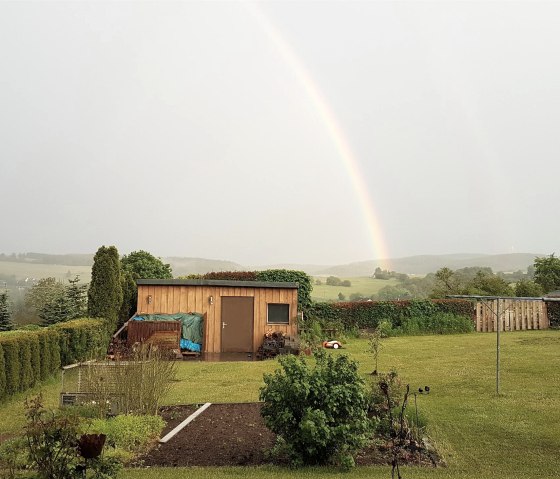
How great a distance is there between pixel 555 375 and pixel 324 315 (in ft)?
38.7

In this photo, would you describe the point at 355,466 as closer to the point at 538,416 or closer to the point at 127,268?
the point at 538,416

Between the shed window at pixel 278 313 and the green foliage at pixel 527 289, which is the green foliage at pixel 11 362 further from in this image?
the green foliage at pixel 527 289

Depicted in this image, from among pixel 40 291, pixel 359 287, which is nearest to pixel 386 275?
pixel 359 287

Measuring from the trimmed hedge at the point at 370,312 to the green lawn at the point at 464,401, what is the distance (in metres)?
4.78

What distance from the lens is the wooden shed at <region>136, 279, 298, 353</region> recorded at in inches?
726

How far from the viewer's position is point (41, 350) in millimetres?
11609

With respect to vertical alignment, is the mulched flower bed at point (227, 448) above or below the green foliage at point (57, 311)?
below

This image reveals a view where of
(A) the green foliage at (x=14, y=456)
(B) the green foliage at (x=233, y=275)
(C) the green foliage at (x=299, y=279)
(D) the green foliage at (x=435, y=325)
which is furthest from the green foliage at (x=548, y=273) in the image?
(A) the green foliage at (x=14, y=456)

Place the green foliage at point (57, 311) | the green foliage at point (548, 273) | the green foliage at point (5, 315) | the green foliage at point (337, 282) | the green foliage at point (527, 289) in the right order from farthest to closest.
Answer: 1. the green foliage at point (337, 282)
2. the green foliage at point (548, 273)
3. the green foliage at point (527, 289)
4. the green foliage at point (57, 311)
5. the green foliage at point (5, 315)

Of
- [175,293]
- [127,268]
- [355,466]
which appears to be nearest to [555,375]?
[355,466]

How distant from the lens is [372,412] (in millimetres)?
8070

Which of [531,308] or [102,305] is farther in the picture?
[531,308]

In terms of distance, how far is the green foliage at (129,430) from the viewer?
257 inches

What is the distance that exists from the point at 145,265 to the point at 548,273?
24.0m
